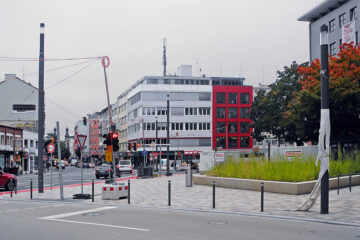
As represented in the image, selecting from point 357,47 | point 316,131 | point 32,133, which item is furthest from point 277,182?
point 32,133

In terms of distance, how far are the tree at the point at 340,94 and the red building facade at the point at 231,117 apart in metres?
52.4

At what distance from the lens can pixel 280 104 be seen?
194ft

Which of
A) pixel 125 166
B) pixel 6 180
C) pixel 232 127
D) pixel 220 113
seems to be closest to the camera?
pixel 6 180

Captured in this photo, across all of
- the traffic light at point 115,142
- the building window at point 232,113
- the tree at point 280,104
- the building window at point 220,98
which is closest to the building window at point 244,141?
the building window at point 232,113

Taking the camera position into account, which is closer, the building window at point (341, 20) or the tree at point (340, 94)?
the tree at point (340, 94)

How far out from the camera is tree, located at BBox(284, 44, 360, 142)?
3366 centimetres

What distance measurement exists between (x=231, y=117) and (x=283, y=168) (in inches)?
2778

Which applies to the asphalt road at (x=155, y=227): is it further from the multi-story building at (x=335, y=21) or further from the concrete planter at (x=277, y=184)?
the multi-story building at (x=335, y=21)

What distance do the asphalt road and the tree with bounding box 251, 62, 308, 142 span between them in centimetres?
4262

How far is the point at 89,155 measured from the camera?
568ft

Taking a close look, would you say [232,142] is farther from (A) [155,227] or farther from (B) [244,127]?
(A) [155,227]

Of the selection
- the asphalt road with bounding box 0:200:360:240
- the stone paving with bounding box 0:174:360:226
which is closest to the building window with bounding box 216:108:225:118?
the stone paving with bounding box 0:174:360:226

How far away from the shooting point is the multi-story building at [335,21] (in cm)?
4875

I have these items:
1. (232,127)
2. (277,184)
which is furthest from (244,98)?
(277,184)
